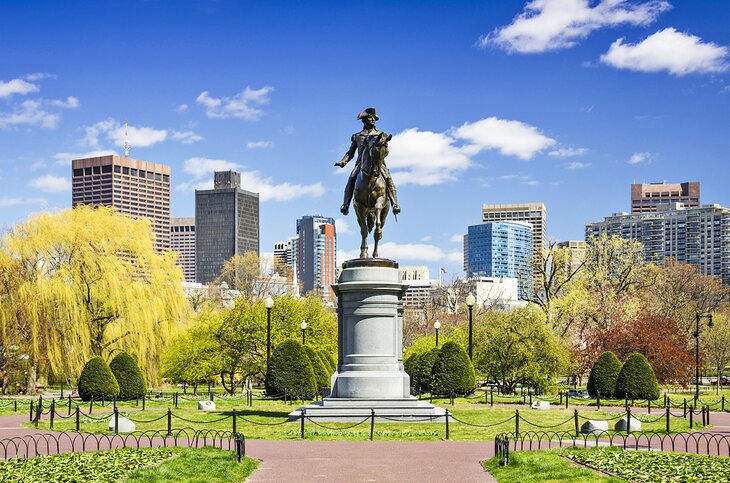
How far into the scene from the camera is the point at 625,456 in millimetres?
18875

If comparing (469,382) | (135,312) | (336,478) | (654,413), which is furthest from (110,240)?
(336,478)

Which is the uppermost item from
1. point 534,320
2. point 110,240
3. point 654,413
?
point 110,240

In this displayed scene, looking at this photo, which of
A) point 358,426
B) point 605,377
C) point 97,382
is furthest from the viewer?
point 605,377

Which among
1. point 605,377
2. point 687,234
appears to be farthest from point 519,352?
point 687,234

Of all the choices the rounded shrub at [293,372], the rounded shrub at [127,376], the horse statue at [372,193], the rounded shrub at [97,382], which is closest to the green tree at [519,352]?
the rounded shrub at [293,372]

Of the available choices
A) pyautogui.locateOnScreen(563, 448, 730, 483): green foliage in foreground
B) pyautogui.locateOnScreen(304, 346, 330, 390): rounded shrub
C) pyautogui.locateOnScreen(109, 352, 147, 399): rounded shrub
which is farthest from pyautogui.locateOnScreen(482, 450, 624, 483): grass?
pyautogui.locateOnScreen(304, 346, 330, 390): rounded shrub

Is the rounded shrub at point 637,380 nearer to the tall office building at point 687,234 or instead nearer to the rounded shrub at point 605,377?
the rounded shrub at point 605,377

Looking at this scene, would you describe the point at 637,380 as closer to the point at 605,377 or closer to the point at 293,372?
the point at 605,377

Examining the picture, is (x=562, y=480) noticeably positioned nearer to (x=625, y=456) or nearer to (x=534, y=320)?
(x=625, y=456)

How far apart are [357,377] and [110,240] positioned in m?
26.2

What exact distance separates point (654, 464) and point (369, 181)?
13341 mm

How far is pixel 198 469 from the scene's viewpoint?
55.3ft

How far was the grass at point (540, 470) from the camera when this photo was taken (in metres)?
16.2

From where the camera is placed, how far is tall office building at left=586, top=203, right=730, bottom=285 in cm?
17675
